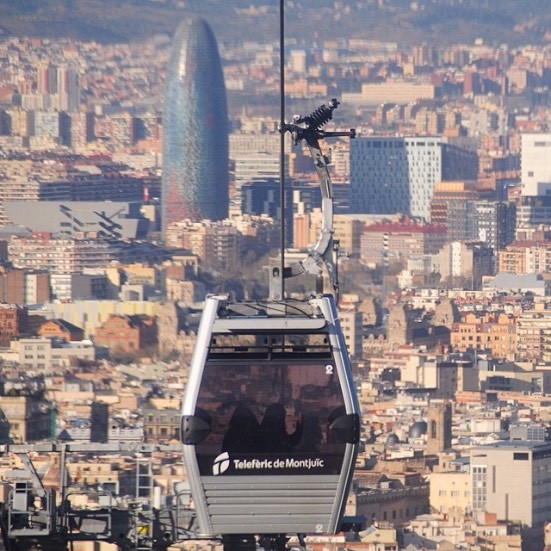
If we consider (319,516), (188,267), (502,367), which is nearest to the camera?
(319,516)

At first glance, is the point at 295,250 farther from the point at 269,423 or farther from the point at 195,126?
the point at 269,423

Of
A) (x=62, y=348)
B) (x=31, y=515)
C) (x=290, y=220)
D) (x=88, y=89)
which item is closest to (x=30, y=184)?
(x=290, y=220)

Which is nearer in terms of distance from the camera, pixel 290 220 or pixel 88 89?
pixel 290 220

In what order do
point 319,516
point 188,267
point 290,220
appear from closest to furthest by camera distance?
point 319,516 < point 188,267 < point 290,220

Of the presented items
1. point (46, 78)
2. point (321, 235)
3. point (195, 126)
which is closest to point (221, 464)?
point (321, 235)

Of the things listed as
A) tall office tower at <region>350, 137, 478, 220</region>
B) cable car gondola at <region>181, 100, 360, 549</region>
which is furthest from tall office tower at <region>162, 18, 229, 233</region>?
cable car gondola at <region>181, 100, 360, 549</region>

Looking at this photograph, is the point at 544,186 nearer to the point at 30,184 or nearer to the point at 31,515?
the point at 30,184

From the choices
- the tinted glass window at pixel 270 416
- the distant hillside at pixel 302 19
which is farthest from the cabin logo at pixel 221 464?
the distant hillside at pixel 302 19
